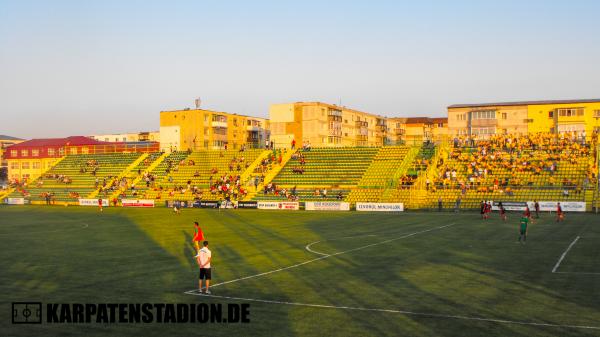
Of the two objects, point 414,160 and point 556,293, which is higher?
point 414,160

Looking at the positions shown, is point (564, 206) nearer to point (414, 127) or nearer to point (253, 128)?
point (253, 128)

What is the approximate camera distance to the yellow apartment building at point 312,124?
5192 inches

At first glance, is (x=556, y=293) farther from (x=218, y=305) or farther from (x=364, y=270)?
(x=218, y=305)

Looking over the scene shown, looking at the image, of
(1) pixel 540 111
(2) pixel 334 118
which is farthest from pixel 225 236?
(2) pixel 334 118

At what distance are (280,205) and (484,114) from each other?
187 ft

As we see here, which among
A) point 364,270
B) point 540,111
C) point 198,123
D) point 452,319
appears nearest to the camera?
point 452,319

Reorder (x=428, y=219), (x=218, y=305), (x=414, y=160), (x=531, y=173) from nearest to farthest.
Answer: (x=218, y=305), (x=428, y=219), (x=531, y=173), (x=414, y=160)

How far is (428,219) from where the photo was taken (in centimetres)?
5425

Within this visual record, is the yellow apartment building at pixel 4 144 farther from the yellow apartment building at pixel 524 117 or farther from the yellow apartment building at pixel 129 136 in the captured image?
the yellow apartment building at pixel 524 117

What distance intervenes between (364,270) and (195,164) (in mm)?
70549

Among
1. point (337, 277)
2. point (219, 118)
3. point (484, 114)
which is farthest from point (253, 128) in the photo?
point (337, 277)

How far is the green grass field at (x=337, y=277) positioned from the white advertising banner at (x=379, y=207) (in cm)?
1899

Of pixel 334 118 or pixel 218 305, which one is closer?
pixel 218 305

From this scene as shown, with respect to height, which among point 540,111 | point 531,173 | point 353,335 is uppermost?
point 540,111
